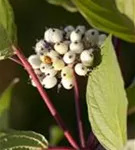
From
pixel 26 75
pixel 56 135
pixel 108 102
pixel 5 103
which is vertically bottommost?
pixel 26 75

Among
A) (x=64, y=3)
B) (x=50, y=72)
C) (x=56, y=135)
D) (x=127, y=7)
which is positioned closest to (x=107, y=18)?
(x=127, y=7)

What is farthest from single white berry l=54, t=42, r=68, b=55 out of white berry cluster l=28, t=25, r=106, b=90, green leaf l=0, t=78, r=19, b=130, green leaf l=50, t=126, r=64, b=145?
green leaf l=50, t=126, r=64, b=145

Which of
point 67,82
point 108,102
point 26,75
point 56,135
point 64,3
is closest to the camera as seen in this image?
point 108,102

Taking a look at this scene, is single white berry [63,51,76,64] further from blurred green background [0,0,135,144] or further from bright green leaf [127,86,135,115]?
blurred green background [0,0,135,144]

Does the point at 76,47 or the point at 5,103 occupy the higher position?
the point at 76,47

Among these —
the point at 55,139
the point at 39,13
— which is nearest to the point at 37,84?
the point at 55,139

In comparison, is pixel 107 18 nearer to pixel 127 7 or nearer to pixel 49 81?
pixel 127 7
